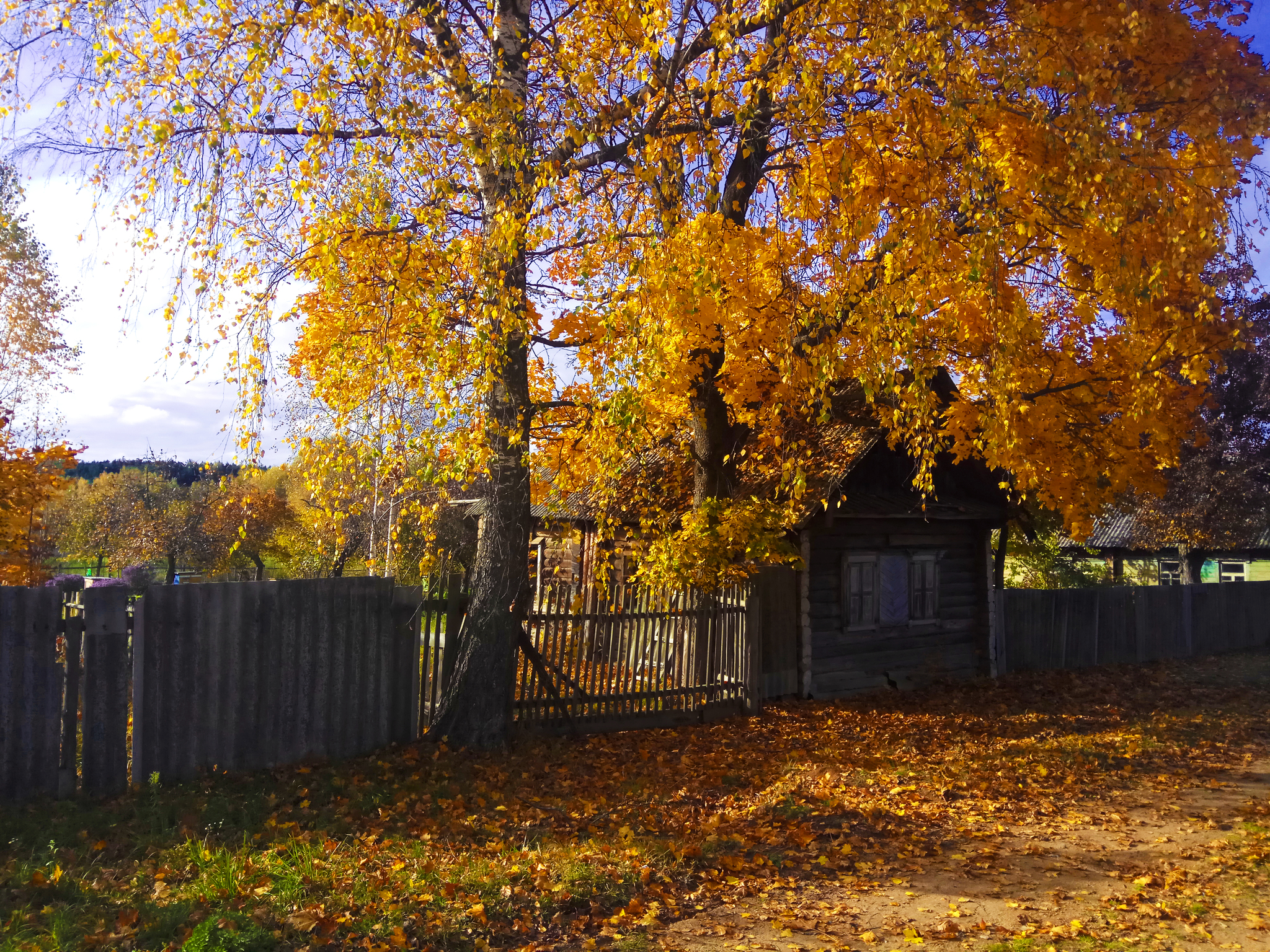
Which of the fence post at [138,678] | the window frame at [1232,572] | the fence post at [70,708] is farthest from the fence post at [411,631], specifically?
the window frame at [1232,572]

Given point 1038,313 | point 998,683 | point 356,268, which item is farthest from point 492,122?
point 998,683

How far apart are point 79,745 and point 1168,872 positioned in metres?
8.99

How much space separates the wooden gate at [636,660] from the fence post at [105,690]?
366 cm

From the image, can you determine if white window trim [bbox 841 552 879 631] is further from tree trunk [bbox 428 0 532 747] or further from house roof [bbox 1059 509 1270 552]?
house roof [bbox 1059 509 1270 552]

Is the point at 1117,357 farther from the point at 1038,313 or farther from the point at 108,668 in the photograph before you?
the point at 108,668

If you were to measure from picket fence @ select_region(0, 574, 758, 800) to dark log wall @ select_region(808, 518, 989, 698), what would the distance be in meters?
4.53

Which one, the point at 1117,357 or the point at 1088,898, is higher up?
the point at 1117,357

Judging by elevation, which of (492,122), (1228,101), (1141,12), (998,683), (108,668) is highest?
(1141,12)

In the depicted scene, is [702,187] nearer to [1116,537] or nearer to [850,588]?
[850,588]

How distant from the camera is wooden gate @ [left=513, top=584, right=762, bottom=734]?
32.9 feet

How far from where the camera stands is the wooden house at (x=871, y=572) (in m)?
14.2

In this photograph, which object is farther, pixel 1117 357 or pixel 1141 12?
pixel 1117 357

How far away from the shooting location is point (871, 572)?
15648mm

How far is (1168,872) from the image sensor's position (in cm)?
622
